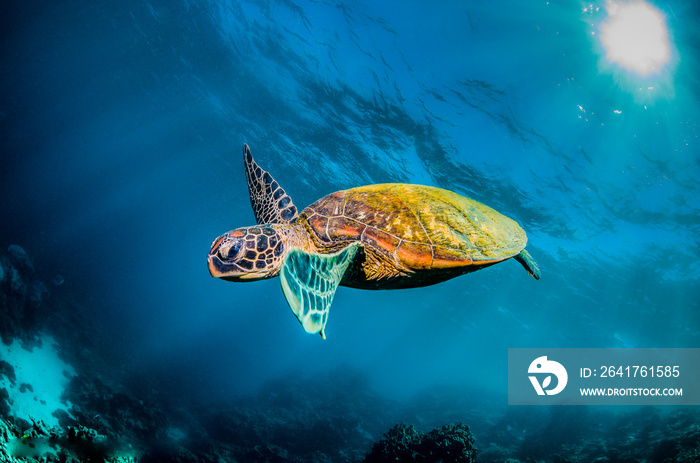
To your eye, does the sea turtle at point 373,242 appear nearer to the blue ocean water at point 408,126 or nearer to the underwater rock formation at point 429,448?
the underwater rock formation at point 429,448

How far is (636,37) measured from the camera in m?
7.59

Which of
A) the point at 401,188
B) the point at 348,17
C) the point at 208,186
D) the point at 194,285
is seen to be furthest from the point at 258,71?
the point at 194,285

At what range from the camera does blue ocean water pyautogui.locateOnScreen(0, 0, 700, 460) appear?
891 cm

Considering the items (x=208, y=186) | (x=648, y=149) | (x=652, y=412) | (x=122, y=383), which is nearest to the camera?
(x=648, y=149)

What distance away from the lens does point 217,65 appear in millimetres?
16141

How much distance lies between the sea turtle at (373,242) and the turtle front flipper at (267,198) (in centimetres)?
8

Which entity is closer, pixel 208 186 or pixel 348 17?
pixel 348 17

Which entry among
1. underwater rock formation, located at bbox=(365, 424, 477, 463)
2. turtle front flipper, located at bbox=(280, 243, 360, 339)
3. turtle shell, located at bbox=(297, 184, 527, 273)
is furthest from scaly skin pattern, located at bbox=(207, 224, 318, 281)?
underwater rock formation, located at bbox=(365, 424, 477, 463)

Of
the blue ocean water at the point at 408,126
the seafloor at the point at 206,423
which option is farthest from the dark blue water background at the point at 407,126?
the seafloor at the point at 206,423

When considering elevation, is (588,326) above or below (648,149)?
above

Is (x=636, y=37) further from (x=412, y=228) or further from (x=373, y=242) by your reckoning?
(x=373, y=242)

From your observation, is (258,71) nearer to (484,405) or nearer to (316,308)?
(316,308)

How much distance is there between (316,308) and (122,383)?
15.8 meters

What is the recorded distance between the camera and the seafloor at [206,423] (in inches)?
241
